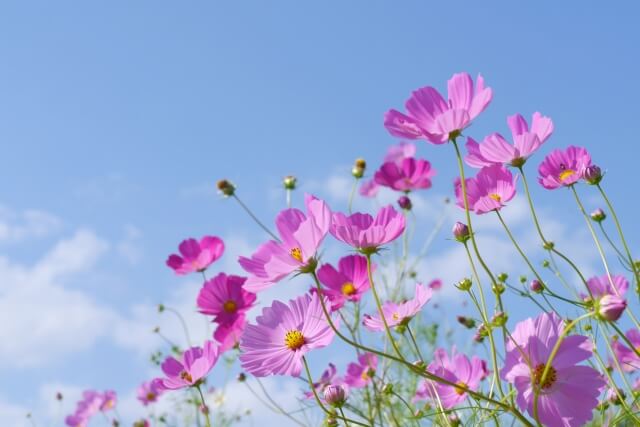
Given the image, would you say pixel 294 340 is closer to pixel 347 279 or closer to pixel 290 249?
pixel 290 249

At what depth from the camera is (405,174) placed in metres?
2.27

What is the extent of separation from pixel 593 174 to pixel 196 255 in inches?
43.4

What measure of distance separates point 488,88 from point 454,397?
2.50 ft

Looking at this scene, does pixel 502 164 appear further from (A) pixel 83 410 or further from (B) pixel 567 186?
(A) pixel 83 410

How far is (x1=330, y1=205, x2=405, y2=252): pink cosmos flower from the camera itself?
95 centimetres

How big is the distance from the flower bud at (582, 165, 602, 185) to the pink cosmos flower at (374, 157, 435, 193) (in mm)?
1000

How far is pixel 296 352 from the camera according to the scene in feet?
3.39

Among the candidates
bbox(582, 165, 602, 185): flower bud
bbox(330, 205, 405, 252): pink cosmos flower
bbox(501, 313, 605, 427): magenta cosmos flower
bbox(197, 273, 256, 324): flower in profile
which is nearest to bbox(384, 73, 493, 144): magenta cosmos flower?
bbox(330, 205, 405, 252): pink cosmos flower

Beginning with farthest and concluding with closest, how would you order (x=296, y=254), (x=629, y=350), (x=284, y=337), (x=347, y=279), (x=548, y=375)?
(x=629, y=350) < (x=347, y=279) < (x=284, y=337) < (x=296, y=254) < (x=548, y=375)

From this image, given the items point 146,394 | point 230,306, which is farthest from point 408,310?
point 146,394

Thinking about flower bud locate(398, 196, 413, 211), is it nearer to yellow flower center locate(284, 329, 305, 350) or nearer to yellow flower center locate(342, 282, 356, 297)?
yellow flower center locate(342, 282, 356, 297)

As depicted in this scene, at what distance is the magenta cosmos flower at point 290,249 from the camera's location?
0.92 meters

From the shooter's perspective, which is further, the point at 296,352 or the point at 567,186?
the point at 567,186

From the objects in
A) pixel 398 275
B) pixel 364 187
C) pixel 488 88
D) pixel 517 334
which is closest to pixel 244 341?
pixel 517 334
